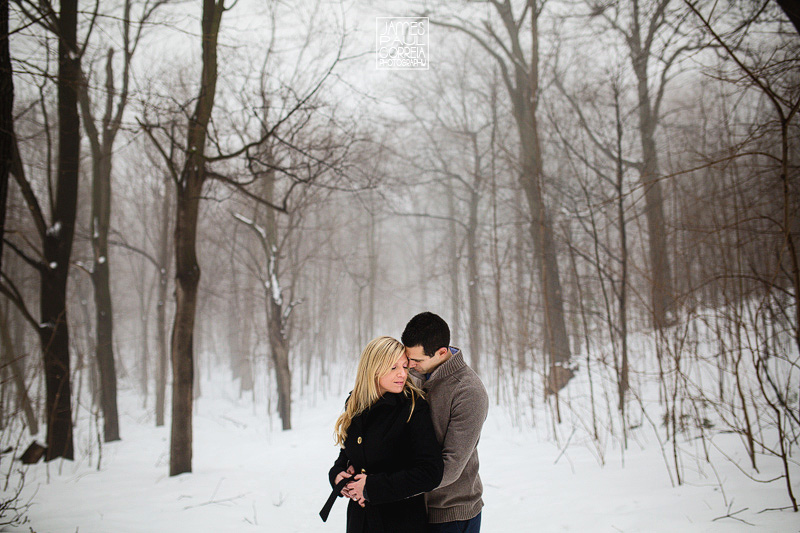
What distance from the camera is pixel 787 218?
8.01ft

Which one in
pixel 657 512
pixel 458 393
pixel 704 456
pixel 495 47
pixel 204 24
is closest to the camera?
pixel 458 393

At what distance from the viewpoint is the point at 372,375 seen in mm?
1740

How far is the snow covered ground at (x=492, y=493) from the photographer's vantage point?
2.82 m

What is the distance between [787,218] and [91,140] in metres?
9.05

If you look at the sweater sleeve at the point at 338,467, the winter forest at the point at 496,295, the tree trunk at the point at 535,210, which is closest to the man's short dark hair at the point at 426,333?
the sweater sleeve at the point at 338,467

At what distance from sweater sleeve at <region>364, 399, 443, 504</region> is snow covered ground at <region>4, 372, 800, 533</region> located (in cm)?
174

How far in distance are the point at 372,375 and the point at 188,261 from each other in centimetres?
343

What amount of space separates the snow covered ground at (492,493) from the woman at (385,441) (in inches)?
64.8

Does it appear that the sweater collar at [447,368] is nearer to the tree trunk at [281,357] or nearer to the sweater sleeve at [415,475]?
the sweater sleeve at [415,475]

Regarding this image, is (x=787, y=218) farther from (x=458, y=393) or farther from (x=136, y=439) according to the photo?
(x=136, y=439)

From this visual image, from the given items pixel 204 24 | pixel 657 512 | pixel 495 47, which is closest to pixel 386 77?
pixel 204 24

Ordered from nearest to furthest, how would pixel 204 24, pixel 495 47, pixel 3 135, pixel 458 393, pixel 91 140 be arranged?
pixel 458 393 < pixel 3 135 < pixel 204 24 < pixel 91 140 < pixel 495 47

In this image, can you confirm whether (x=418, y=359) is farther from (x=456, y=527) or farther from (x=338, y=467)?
(x=456, y=527)

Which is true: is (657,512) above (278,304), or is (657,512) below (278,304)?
below
